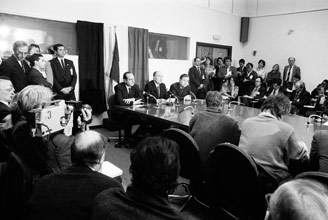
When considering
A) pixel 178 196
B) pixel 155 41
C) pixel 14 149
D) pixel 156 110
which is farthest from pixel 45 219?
pixel 155 41

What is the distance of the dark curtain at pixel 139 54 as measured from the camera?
19.1ft

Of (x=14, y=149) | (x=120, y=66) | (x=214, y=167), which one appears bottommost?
(x=214, y=167)

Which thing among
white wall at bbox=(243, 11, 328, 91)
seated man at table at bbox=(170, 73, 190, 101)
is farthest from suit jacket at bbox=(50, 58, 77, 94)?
white wall at bbox=(243, 11, 328, 91)

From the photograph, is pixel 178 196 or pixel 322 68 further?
pixel 322 68

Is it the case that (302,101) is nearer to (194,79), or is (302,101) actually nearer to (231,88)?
(231,88)

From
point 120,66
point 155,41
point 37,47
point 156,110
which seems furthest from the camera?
point 155,41

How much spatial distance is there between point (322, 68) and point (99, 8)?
603cm

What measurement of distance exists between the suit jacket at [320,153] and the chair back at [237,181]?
478 millimetres

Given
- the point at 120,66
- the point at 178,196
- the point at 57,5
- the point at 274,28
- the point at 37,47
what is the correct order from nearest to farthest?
the point at 178,196, the point at 37,47, the point at 57,5, the point at 120,66, the point at 274,28

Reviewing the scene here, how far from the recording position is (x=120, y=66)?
226 inches

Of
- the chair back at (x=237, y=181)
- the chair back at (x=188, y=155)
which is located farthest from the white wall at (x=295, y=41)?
the chair back at (x=237, y=181)

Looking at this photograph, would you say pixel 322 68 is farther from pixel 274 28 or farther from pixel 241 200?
pixel 241 200

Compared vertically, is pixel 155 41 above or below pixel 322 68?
above

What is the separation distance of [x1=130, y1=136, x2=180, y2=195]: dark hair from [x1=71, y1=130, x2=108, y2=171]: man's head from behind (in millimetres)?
380
